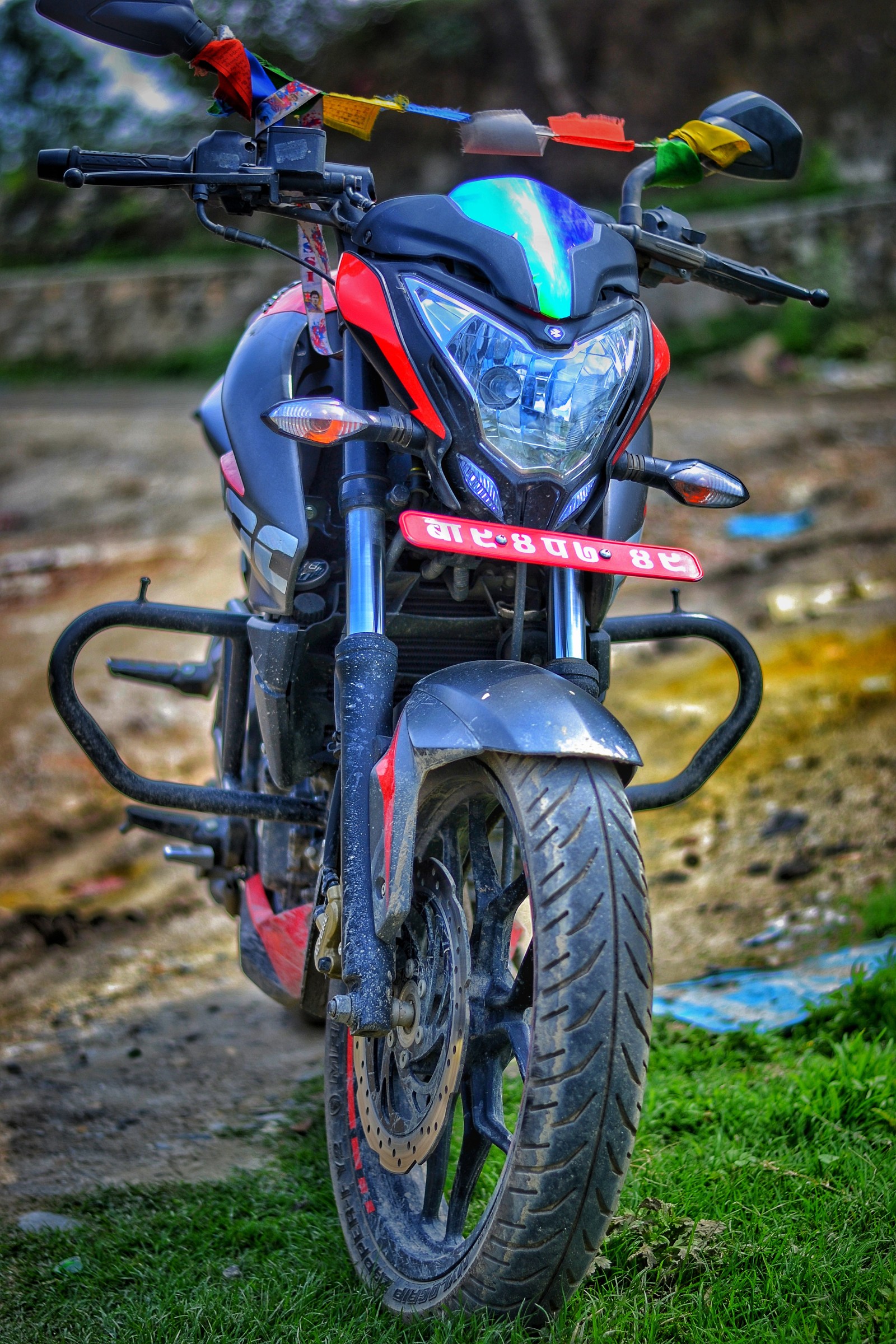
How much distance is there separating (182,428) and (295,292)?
392 inches

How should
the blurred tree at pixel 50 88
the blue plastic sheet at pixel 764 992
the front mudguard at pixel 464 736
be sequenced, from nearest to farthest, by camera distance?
the front mudguard at pixel 464 736 → the blue plastic sheet at pixel 764 992 → the blurred tree at pixel 50 88

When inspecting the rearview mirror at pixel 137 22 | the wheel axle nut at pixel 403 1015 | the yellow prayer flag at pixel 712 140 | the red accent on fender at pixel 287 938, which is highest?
the rearview mirror at pixel 137 22

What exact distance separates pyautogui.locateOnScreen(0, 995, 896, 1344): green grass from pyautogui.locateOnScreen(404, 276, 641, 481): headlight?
1.35 m

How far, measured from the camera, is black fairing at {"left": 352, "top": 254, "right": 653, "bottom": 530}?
214 cm

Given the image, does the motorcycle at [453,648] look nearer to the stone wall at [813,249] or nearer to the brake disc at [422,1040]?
the brake disc at [422,1040]

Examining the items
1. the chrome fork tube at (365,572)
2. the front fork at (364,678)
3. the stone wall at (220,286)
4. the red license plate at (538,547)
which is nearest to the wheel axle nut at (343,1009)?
the front fork at (364,678)

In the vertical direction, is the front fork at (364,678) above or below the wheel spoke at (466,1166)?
above

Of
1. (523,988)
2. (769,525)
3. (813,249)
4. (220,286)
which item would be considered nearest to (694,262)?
(523,988)

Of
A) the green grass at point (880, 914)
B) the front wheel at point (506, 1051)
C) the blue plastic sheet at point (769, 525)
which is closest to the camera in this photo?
the front wheel at point (506, 1051)

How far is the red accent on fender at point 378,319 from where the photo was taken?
2.16 meters

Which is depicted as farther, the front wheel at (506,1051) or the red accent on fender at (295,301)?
the red accent on fender at (295,301)

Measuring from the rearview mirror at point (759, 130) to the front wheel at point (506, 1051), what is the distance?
1583 millimetres

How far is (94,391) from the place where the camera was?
52.1ft

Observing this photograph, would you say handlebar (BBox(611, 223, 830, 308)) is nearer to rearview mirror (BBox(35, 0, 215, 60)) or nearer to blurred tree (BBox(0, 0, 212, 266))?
rearview mirror (BBox(35, 0, 215, 60))
